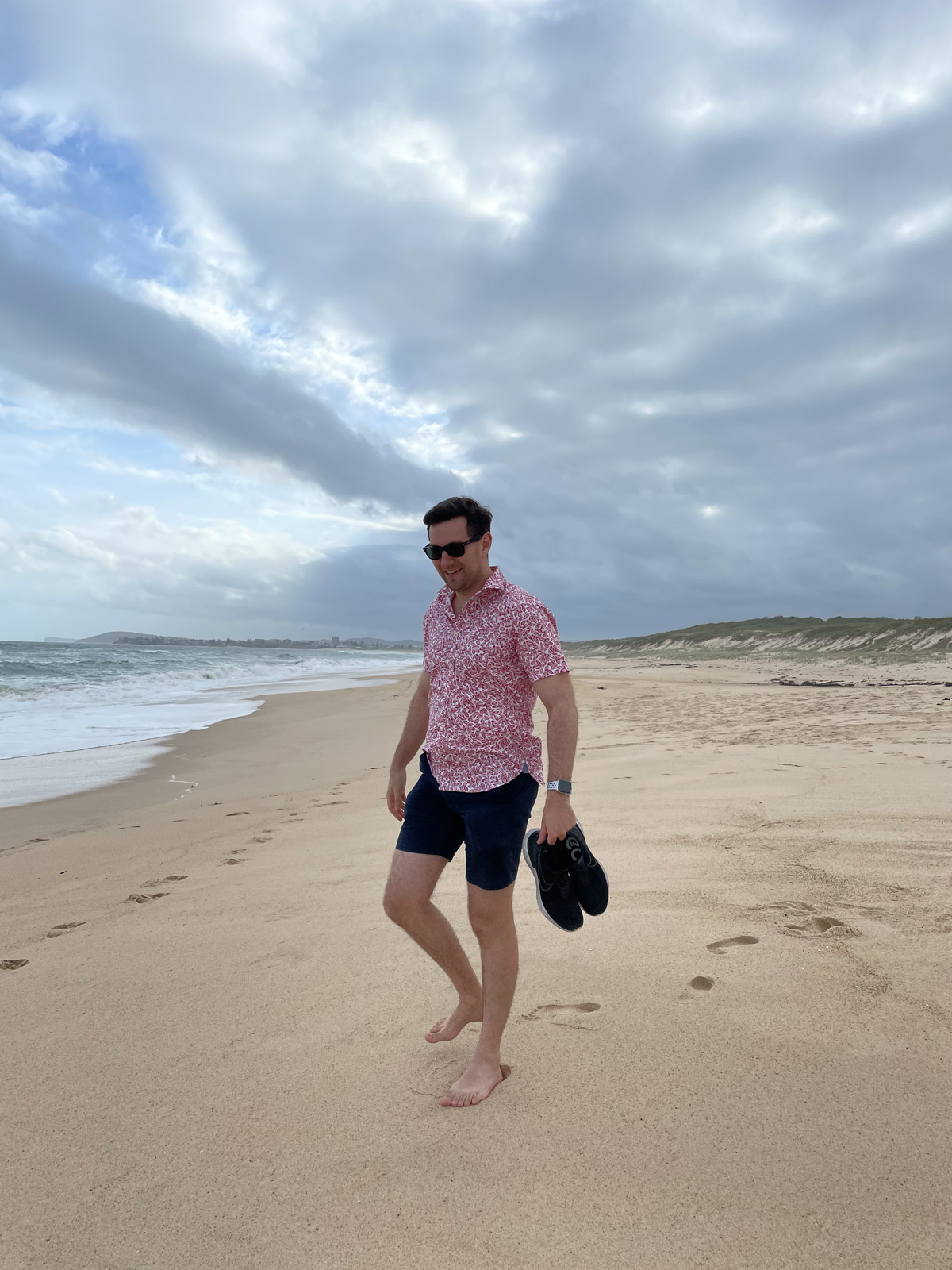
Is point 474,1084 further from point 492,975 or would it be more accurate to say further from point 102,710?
point 102,710

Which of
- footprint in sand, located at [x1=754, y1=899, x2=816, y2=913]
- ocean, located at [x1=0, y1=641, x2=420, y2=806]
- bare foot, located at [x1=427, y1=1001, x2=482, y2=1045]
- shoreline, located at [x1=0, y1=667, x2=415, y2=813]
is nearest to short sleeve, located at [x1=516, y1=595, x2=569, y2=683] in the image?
bare foot, located at [x1=427, y1=1001, x2=482, y2=1045]

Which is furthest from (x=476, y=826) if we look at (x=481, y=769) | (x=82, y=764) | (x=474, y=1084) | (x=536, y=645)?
(x=82, y=764)

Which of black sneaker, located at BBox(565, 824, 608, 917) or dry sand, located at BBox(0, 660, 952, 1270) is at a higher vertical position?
black sneaker, located at BBox(565, 824, 608, 917)

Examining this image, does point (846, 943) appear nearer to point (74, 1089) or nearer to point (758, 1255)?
point (758, 1255)

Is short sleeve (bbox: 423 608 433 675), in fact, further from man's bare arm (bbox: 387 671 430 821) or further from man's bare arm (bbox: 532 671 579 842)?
man's bare arm (bbox: 532 671 579 842)

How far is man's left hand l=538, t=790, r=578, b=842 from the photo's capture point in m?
2.21

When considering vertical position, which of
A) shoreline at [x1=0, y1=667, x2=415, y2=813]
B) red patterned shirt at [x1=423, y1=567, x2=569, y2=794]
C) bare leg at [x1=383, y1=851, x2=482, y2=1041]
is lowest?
shoreline at [x1=0, y1=667, x2=415, y2=813]

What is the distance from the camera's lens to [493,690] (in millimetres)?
2355

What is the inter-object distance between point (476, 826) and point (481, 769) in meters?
0.18

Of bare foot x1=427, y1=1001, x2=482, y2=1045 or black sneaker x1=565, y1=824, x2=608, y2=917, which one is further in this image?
bare foot x1=427, y1=1001, x2=482, y2=1045

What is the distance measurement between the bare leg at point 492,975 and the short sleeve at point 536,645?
0.69 metres

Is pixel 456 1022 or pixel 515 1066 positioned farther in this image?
pixel 456 1022

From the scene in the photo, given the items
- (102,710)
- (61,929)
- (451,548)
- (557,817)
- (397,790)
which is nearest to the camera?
(557,817)

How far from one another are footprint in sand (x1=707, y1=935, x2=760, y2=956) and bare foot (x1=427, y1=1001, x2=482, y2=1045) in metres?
1.07
